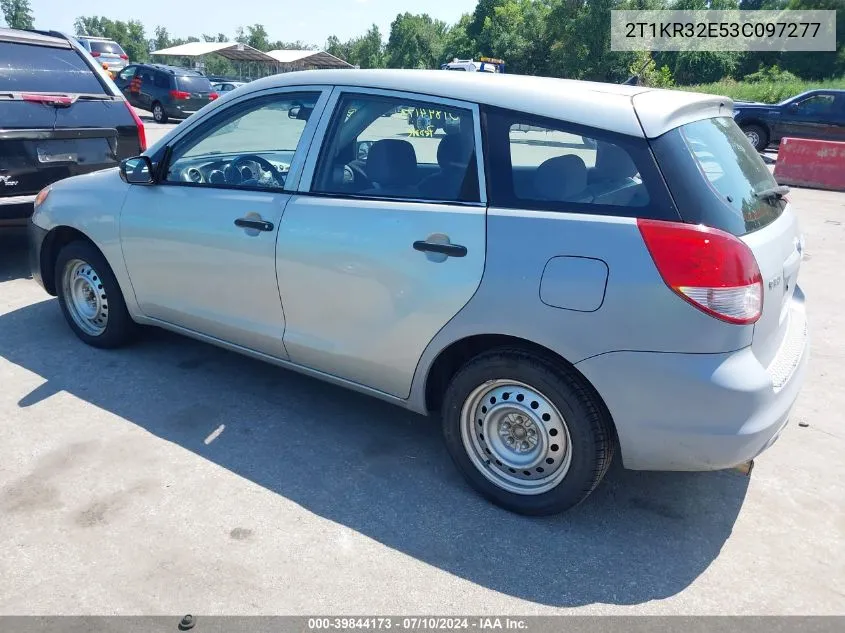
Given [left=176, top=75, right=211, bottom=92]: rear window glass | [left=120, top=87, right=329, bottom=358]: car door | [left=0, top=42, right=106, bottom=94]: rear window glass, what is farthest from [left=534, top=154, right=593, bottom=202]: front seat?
[left=176, top=75, right=211, bottom=92]: rear window glass

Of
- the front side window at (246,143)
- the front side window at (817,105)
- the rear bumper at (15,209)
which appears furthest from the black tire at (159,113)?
the front side window at (246,143)

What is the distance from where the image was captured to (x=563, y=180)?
2805 millimetres

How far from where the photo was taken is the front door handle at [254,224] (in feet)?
11.1

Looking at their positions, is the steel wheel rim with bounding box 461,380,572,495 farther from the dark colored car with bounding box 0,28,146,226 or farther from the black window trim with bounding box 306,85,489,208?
the dark colored car with bounding box 0,28,146,226

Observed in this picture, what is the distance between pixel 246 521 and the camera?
287cm

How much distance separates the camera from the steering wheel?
347cm

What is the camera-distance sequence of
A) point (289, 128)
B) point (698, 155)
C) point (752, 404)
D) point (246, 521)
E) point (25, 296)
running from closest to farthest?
point (752, 404) → point (698, 155) → point (246, 521) → point (289, 128) → point (25, 296)

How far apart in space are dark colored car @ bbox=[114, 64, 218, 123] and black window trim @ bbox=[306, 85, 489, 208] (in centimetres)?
2012

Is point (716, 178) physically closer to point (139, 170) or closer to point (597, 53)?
point (139, 170)

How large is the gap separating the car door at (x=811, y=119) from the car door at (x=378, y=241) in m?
17.7

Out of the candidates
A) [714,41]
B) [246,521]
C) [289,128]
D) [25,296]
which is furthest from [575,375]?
[714,41]

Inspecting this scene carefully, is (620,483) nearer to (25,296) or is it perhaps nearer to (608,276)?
(608,276)

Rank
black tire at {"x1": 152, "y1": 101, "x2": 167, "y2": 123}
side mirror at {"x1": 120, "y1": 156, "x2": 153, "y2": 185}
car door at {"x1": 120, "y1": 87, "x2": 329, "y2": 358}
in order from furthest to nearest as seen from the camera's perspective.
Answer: black tire at {"x1": 152, "y1": 101, "x2": 167, "y2": 123} → side mirror at {"x1": 120, "y1": 156, "x2": 153, "y2": 185} → car door at {"x1": 120, "y1": 87, "x2": 329, "y2": 358}

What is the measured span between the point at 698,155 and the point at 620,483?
154 centimetres
